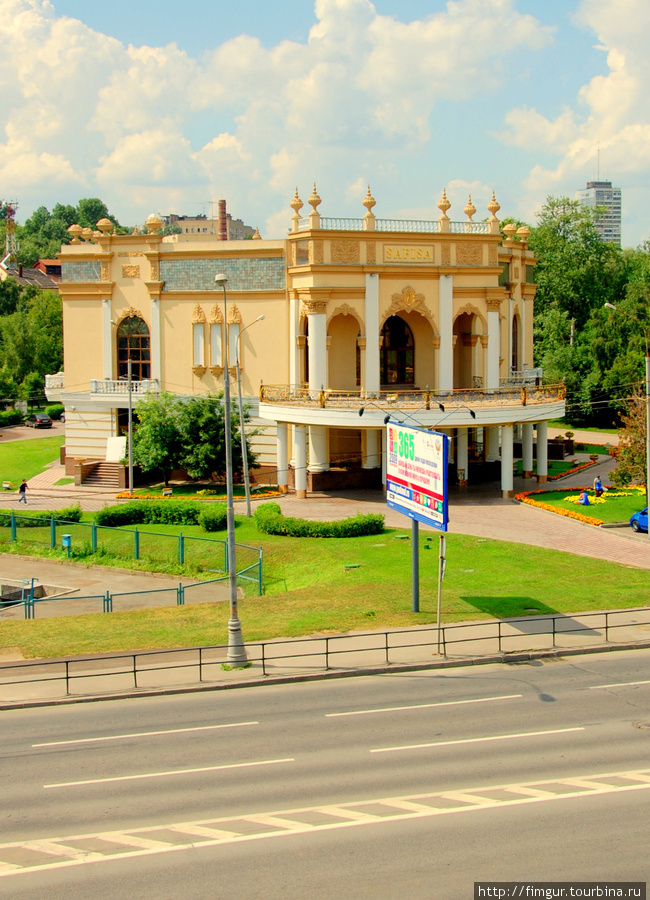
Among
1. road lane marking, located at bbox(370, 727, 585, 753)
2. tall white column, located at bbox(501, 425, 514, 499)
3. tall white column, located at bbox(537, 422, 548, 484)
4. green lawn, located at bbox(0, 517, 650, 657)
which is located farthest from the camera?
tall white column, located at bbox(537, 422, 548, 484)

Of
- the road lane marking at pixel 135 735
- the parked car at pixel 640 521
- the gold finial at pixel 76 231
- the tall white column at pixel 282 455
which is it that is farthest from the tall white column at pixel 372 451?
the road lane marking at pixel 135 735

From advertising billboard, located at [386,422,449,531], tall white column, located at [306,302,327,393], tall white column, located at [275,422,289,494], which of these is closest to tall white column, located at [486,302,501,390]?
tall white column, located at [306,302,327,393]

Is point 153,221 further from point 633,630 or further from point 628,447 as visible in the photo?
A: point 633,630

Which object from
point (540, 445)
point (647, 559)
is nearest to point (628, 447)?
point (540, 445)

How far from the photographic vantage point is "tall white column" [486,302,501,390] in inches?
2053

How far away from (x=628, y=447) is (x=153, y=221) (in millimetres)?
29325

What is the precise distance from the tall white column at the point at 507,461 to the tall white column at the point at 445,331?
16.0 ft

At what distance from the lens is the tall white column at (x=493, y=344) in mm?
52156

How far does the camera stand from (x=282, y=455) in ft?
170

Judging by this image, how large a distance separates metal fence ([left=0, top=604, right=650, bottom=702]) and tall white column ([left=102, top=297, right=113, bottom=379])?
35023 millimetres

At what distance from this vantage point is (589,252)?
89.8m

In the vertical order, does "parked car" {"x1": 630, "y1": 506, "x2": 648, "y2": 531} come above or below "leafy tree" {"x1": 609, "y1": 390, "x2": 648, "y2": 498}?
below

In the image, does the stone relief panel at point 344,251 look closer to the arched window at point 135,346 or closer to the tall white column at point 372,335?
the tall white column at point 372,335

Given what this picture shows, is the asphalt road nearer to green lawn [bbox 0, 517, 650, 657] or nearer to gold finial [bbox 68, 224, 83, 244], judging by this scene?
green lawn [bbox 0, 517, 650, 657]
